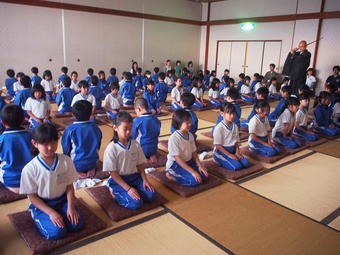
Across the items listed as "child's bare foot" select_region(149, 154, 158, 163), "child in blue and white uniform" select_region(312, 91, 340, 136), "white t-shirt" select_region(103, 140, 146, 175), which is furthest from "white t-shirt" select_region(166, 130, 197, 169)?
"child in blue and white uniform" select_region(312, 91, 340, 136)

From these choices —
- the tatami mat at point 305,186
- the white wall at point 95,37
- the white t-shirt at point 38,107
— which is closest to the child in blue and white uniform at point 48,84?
the white wall at point 95,37

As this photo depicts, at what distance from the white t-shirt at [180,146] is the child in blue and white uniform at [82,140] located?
0.89 meters

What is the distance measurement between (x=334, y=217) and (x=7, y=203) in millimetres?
3144

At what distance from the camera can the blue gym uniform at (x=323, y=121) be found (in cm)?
540

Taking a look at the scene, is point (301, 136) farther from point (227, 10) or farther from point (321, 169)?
point (227, 10)

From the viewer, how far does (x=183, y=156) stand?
3080 millimetres

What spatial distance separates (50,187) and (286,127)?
369 cm

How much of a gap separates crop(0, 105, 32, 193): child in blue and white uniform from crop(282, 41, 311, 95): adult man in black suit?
6.34 metres

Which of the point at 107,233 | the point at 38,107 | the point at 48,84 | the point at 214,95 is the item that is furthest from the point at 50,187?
the point at 214,95

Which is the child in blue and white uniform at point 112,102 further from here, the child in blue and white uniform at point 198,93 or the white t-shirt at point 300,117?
the white t-shirt at point 300,117

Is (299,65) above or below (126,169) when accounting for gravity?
above

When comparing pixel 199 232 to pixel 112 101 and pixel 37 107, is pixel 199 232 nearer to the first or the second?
pixel 37 107

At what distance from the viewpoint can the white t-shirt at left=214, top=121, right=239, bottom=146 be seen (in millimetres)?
3504

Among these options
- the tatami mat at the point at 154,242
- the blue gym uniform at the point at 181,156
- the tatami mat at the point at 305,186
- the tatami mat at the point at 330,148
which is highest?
the blue gym uniform at the point at 181,156
